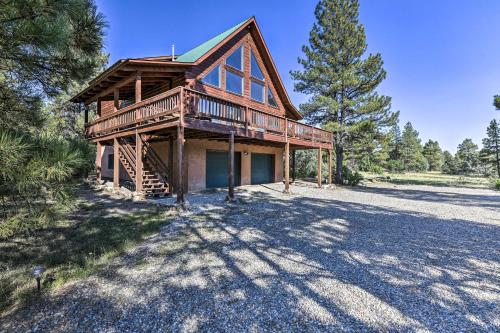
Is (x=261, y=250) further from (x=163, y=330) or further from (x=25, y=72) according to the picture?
(x=25, y=72)

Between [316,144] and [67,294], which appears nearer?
[67,294]

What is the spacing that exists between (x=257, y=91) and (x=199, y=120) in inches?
289

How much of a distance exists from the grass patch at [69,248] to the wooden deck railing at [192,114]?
3439 millimetres

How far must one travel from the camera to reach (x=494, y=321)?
2.52 metres

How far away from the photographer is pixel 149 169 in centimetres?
1042

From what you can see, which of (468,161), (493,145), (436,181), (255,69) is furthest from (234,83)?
(468,161)

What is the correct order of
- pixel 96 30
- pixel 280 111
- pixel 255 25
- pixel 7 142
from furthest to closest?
1. pixel 280 111
2. pixel 255 25
3. pixel 96 30
4. pixel 7 142

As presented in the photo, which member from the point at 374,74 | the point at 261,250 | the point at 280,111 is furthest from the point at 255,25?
the point at 261,250

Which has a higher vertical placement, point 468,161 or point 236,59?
point 236,59

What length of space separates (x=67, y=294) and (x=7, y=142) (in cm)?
202

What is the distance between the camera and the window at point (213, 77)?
11.7m

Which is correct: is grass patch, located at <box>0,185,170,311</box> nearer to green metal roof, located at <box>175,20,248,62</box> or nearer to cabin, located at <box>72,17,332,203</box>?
cabin, located at <box>72,17,332,203</box>

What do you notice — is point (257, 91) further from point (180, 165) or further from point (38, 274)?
point (38, 274)

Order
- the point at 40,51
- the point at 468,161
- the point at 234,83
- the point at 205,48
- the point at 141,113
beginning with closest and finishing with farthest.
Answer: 1. the point at 40,51
2. the point at 141,113
3. the point at 205,48
4. the point at 234,83
5. the point at 468,161
